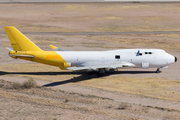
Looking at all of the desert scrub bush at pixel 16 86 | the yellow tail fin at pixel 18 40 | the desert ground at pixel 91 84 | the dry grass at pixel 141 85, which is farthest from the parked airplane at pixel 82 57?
the desert scrub bush at pixel 16 86

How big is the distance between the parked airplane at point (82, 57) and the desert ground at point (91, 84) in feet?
6.27

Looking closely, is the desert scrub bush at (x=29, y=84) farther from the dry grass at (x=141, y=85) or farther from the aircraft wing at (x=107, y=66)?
the dry grass at (x=141, y=85)

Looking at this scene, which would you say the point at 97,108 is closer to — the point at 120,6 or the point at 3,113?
the point at 3,113

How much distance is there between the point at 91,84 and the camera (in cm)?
3853

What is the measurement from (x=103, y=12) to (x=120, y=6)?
1588cm

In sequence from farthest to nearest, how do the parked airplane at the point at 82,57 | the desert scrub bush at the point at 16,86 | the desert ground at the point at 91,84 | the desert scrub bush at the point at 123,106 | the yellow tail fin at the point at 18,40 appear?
the parked airplane at the point at 82,57
the yellow tail fin at the point at 18,40
the desert scrub bush at the point at 16,86
the desert scrub bush at the point at 123,106
the desert ground at the point at 91,84

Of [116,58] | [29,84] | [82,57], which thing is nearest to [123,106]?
[29,84]

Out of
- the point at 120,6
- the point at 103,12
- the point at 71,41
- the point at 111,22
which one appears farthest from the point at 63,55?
the point at 120,6

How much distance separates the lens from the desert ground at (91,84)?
91.3ft

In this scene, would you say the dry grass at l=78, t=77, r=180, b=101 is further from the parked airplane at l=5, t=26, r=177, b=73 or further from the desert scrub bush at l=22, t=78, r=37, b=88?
the desert scrub bush at l=22, t=78, r=37, b=88

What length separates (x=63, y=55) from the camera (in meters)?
42.1

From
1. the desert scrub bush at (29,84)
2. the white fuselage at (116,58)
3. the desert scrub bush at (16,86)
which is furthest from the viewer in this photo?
the white fuselage at (116,58)

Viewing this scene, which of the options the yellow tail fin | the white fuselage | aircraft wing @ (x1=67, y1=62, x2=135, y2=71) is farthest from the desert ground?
the yellow tail fin

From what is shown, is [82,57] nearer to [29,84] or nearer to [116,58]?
[116,58]
